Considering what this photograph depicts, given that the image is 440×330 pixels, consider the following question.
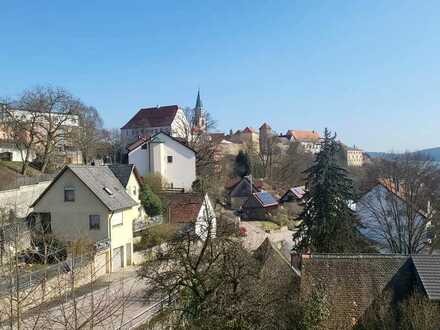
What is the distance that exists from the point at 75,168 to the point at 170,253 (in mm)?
15579

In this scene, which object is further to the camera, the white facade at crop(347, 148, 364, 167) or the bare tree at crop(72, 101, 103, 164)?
the white facade at crop(347, 148, 364, 167)

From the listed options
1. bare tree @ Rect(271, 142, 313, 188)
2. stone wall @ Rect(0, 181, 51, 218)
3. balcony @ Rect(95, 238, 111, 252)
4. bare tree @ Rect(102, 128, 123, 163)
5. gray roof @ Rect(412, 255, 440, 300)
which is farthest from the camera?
bare tree @ Rect(271, 142, 313, 188)

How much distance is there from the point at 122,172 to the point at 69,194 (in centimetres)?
628

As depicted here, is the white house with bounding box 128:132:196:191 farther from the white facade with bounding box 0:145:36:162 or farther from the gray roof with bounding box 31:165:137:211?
the gray roof with bounding box 31:165:137:211

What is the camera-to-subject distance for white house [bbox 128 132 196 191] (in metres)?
51.5

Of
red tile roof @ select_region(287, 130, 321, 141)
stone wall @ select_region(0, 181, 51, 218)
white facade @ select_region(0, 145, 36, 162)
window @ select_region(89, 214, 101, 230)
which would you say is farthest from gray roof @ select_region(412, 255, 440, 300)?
red tile roof @ select_region(287, 130, 321, 141)

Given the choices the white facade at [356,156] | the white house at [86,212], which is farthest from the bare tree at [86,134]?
the white facade at [356,156]

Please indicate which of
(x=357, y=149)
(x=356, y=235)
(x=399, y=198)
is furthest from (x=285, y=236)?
(x=357, y=149)

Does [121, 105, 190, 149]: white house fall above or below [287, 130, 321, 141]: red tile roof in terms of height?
below

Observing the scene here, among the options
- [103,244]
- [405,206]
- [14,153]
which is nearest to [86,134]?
[14,153]

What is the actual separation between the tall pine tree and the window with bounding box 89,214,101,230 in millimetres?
12509

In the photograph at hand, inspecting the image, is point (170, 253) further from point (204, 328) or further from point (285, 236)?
point (285, 236)

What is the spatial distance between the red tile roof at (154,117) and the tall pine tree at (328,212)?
6182 centimetres

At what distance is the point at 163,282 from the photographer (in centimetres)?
1553
